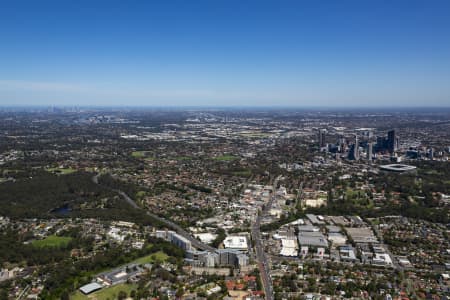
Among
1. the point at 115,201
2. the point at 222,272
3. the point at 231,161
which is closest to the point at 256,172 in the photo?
the point at 231,161

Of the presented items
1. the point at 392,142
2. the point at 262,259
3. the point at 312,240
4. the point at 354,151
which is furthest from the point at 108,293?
the point at 392,142

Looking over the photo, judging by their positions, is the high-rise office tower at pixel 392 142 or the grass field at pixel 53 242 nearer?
the grass field at pixel 53 242

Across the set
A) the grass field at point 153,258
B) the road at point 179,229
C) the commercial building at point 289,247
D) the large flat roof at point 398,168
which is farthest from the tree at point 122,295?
the large flat roof at point 398,168

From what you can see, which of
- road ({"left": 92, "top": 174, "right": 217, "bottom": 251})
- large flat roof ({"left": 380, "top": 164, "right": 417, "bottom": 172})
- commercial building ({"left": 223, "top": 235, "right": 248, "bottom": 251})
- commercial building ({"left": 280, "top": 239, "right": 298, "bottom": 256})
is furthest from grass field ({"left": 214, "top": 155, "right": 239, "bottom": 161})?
commercial building ({"left": 280, "top": 239, "right": 298, "bottom": 256})

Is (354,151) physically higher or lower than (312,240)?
higher

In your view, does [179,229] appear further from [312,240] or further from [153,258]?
[312,240]

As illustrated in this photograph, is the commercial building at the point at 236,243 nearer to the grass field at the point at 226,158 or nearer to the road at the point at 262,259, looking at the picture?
the road at the point at 262,259

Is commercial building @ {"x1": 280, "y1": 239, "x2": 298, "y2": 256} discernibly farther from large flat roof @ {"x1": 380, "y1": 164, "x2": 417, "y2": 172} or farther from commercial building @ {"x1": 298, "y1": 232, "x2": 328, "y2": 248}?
large flat roof @ {"x1": 380, "y1": 164, "x2": 417, "y2": 172}
